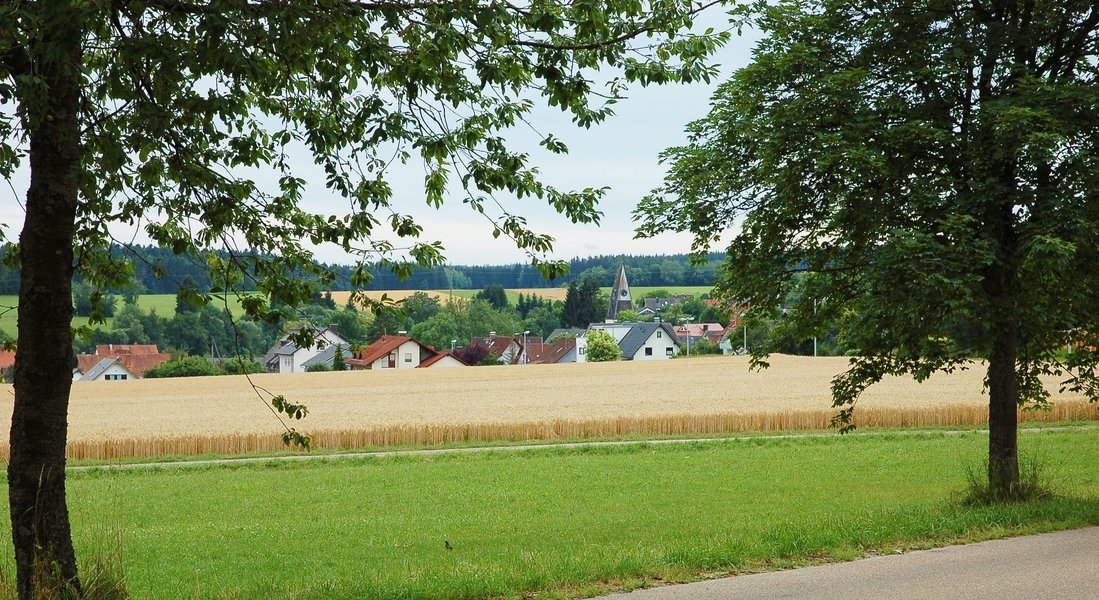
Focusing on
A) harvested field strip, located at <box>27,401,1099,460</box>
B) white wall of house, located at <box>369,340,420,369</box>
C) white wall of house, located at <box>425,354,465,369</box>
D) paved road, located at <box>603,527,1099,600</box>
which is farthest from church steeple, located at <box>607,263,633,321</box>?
paved road, located at <box>603,527,1099,600</box>

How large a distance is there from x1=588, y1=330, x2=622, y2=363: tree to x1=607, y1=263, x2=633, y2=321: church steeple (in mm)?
58286

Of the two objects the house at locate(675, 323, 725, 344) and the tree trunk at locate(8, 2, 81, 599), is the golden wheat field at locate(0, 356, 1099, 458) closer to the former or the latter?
the tree trunk at locate(8, 2, 81, 599)

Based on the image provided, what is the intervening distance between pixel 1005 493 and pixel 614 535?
541 cm

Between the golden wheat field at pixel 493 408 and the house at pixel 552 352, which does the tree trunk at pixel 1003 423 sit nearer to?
the golden wheat field at pixel 493 408

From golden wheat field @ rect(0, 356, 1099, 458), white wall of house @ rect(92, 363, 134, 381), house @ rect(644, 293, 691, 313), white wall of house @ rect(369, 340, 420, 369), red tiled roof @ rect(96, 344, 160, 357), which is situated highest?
house @ rect(644, 293, 691, 313)

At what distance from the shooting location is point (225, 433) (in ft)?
106

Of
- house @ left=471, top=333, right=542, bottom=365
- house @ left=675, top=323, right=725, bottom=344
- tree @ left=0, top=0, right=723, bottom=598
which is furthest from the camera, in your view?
house @ left=471, top=333, right=542, bottom=365

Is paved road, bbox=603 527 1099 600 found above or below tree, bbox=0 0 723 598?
below

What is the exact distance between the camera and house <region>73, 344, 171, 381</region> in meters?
83.4

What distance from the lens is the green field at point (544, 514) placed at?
28.2 feet

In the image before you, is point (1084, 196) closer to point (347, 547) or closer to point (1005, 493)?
point (1005, 493)

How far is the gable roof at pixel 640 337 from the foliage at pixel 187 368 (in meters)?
47.1

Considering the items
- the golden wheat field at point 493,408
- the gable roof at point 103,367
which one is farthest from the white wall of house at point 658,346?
the gable roof at point 103,367

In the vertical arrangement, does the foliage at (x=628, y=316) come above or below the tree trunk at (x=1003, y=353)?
above
